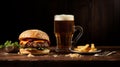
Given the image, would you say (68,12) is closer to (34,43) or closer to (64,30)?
(64,30)

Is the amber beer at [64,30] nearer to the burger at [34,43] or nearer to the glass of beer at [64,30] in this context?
the glass of beer at [64,30]

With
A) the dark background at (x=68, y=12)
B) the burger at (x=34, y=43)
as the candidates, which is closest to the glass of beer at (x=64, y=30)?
the burger at (x=34, y=43)

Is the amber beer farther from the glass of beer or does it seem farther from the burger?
the burger

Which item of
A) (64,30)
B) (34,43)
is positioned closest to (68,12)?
(64,30)

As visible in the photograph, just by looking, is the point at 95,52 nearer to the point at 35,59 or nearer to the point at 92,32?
the point at 35,59
